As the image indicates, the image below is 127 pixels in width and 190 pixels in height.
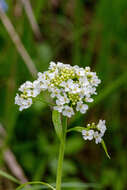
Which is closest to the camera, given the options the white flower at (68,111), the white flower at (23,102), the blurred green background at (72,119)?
the white flower at (68,111)

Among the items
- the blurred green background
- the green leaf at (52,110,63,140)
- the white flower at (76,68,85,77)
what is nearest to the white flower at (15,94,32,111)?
the green leaf at (52,110,63,140)

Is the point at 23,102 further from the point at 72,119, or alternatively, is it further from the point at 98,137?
the point at 72,119

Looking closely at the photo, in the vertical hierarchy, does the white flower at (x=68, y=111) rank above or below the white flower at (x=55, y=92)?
below

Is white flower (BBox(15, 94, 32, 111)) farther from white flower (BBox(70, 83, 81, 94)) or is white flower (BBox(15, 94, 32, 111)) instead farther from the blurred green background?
the blurred green background

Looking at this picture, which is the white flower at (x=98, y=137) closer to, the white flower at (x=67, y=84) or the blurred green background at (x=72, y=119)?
the white flower at (x=67, y=84)

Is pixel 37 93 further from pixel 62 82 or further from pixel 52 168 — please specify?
pixel 52 168

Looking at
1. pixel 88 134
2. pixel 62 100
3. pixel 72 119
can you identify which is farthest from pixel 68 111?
pixel 72 119

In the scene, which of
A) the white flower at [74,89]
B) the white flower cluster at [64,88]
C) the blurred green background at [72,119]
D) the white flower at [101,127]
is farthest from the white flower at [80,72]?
the blurred green background at [72,119]
